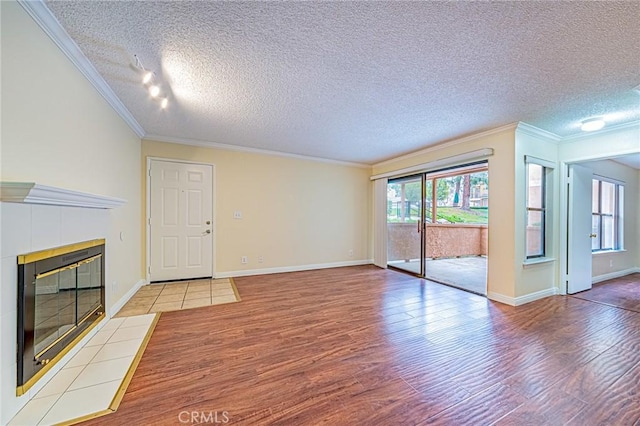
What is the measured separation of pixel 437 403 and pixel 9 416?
247 centimetres

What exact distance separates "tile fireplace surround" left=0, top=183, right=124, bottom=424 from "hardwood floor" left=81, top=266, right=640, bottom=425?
1.77 ft

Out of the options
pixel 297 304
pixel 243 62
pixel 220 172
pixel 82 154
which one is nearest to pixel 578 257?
pixel 297 304

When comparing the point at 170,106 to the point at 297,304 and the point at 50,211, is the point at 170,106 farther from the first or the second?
the point at 297,304

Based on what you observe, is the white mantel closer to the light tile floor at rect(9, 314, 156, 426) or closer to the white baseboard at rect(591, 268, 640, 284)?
the light tile floor at rect(9, 314, 156, 426)

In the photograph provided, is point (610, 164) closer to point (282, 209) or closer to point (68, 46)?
point (282, 209)

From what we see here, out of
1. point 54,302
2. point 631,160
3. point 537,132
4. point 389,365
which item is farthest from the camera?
point 631,160

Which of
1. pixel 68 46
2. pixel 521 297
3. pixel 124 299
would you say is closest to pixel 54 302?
pixel 124 299

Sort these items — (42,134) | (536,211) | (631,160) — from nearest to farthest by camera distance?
(42,134)
(536,211)
(631,160)

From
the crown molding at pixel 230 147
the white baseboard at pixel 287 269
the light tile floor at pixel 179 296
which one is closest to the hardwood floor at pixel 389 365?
the light tile floor at pixel 179 296

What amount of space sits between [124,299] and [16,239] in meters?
2.10

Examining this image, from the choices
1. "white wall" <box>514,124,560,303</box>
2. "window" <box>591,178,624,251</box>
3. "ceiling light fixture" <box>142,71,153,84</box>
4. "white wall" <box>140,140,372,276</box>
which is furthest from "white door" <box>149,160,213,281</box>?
"window" <box>591,178,624,251</box>

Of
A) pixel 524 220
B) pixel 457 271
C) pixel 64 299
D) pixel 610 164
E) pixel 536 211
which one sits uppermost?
pixel 610 164

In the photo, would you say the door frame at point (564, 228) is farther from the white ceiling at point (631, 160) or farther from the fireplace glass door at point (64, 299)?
the fireplace glass door at point (64, 299)

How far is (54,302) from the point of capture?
1.84m
